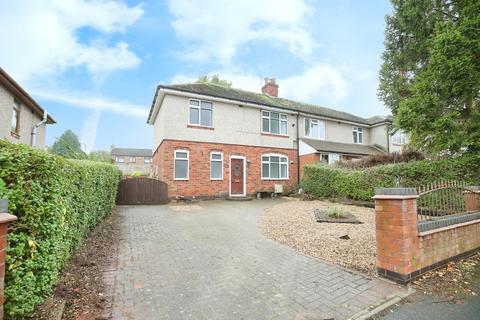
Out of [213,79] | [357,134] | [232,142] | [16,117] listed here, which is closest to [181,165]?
[232,142]

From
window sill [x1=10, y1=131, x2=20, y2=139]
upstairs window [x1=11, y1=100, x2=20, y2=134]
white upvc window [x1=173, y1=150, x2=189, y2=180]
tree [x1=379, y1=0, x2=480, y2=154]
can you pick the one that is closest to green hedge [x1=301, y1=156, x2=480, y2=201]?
tree [x1=379, y1=0, x2=480, y2=154]

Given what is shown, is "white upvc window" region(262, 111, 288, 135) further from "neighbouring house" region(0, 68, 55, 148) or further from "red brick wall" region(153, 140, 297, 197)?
"neighbouring house" region(0, 68, 55, 148)

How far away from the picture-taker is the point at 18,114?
1317cm

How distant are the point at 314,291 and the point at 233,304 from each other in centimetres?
115

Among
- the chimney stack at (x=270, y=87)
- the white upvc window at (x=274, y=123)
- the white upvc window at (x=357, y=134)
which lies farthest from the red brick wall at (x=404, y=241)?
the chimney stack at (x=270, y=87)

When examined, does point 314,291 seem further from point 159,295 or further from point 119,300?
point 119,300

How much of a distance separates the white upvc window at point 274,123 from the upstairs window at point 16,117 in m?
13.9

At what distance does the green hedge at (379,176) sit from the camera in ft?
28.2

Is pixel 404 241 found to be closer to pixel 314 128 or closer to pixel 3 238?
pixel 3 238

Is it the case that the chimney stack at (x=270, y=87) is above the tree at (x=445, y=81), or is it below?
above

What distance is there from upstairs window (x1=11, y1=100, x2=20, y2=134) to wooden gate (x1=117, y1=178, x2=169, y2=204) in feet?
20.7

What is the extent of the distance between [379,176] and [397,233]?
8.44 meters

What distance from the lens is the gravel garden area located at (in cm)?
457

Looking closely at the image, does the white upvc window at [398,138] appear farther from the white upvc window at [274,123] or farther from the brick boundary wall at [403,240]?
the brick boundary wall at [403,240]
